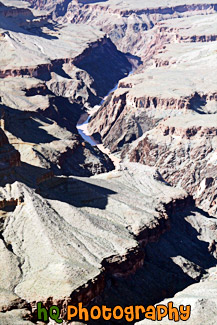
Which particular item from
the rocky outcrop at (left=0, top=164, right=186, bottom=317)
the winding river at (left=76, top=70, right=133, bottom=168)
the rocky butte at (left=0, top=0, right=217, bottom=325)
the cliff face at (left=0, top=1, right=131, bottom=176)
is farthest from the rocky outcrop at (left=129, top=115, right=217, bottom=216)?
the rocky outcrop at (left=0, top=164, right=186, bottom=317)

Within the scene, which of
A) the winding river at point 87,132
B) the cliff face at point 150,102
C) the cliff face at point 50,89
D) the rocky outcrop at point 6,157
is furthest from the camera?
the cliff face at point 150,102

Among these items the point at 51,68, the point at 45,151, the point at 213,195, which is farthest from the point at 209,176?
the point at 51,68

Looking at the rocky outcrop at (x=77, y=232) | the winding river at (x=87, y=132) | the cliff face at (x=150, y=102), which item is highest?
the cliff face at (x=150, y=102)

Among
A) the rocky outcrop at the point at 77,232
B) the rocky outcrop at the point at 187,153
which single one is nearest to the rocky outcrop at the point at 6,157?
the rocky outcrop at the point at 77,232

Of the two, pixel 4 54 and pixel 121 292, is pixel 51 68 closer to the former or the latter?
pixel 4 54

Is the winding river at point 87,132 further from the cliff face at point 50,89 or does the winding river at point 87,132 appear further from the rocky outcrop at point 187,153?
the rocky outcrop at point 187,153

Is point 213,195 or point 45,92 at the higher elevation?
point 45,92

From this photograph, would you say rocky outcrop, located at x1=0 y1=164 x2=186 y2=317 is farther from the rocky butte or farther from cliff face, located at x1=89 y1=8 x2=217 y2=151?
cliff face, located at x1=89 y1=8 x2=217 y2=151

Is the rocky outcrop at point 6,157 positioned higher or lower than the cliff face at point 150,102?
lower
